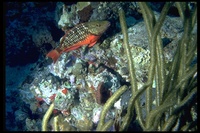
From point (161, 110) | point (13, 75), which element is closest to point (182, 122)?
point (161, 110)

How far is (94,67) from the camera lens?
13.1 ft

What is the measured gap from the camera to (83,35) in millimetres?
3740

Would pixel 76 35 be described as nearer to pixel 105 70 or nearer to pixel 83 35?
pixel 83 35

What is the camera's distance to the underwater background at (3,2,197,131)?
8.24ft

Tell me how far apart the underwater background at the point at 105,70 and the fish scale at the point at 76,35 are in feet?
0.12

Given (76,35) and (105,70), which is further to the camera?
(105,70)

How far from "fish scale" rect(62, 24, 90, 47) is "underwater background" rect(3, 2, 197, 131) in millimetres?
38

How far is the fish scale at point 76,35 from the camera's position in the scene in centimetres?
374

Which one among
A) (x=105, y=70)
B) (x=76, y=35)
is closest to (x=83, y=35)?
(x=76, y=35)

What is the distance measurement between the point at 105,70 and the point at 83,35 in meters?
0.74

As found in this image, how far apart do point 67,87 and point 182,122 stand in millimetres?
2159

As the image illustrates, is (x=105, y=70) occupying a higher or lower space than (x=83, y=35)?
lower

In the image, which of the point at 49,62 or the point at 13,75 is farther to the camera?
the point at 13,75

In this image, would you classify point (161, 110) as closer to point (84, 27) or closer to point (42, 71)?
point (84, 27)
